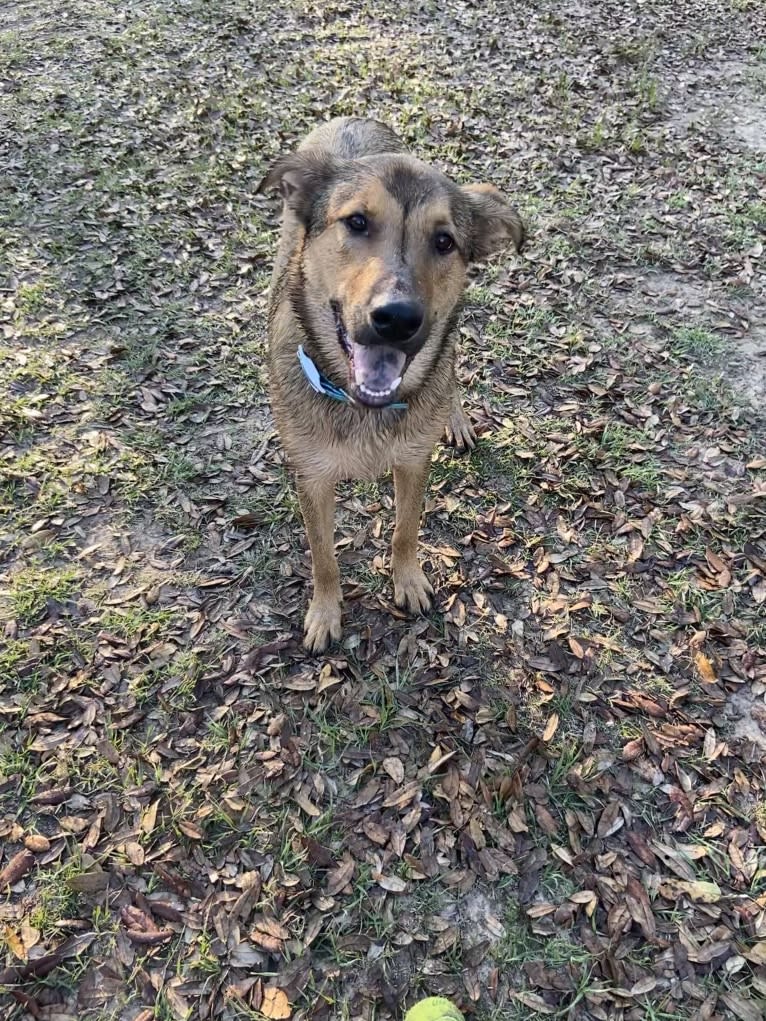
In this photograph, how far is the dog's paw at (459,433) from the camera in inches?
195

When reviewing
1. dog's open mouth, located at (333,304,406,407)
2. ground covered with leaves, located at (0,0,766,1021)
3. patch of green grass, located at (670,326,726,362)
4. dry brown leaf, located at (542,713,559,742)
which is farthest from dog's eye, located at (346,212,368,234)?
patch of green grass, located at (670,326,726,362)

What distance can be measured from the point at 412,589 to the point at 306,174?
2361 mm

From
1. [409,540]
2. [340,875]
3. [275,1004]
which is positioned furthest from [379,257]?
[275,1004]

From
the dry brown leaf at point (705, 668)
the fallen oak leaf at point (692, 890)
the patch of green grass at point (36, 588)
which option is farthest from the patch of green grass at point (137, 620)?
the dry brown leaf at point (705, 668)

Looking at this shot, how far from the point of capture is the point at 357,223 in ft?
10.2

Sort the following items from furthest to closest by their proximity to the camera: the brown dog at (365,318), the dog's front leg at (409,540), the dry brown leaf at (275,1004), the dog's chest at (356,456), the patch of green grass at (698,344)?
the patch of green grass at (698,344) → the dog's front leg at (409,540) → the dog's chest at (356,456) → the brown dog at (365,318) → the dry brown leaf at (275,1004)

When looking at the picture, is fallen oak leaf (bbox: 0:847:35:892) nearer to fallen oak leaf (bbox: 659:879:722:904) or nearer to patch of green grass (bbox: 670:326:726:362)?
fallen oak leaf (bbox: 659:879:722:904)

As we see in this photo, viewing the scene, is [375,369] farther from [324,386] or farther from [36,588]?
[36,588]

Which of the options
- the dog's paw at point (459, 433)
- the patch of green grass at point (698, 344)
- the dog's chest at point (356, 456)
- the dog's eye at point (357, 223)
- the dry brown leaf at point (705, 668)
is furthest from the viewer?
the patch of green grass at point (698, 344)

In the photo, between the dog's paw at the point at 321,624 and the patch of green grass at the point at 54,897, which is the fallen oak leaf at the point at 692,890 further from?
the patch of green grass at the point at 54,897

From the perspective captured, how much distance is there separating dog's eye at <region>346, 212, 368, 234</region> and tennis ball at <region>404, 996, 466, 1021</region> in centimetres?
334

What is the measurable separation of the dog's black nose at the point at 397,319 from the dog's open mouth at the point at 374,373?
0.17 meters

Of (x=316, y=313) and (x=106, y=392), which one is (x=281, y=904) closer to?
(x=316, y=313)

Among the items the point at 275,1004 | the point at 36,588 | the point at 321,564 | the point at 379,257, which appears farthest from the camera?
the point at 36,588
